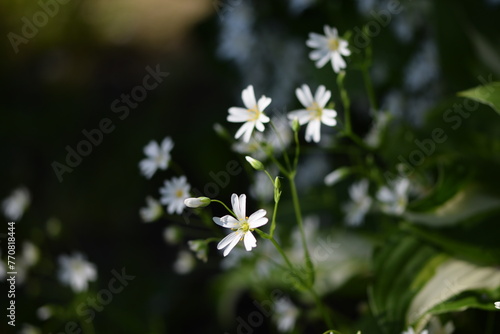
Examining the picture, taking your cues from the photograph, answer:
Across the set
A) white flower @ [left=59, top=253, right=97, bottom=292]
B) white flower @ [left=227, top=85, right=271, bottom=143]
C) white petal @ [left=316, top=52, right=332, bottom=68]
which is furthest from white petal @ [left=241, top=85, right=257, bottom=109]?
white flower @ [left=59, top=253, right=97, bottom=292]

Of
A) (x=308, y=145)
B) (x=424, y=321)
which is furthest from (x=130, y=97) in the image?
(x=424, y=321)

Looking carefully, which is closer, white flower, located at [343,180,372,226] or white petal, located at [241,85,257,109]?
white petal, located at [241,85,257,109]

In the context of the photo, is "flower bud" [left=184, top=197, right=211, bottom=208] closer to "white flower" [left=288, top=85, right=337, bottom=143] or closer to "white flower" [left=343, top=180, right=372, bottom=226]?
"white flower" [left=288, top=85, right=337, bottom=143]

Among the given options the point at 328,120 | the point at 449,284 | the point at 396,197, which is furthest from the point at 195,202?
the point at 449,284

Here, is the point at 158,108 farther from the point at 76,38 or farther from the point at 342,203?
the point at 342,203

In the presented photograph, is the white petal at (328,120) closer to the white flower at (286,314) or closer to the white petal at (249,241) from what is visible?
the white petal at (249,241)

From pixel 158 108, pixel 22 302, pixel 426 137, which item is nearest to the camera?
pixel 426 137

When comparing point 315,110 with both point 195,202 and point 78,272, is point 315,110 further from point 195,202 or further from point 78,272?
point 78,272
